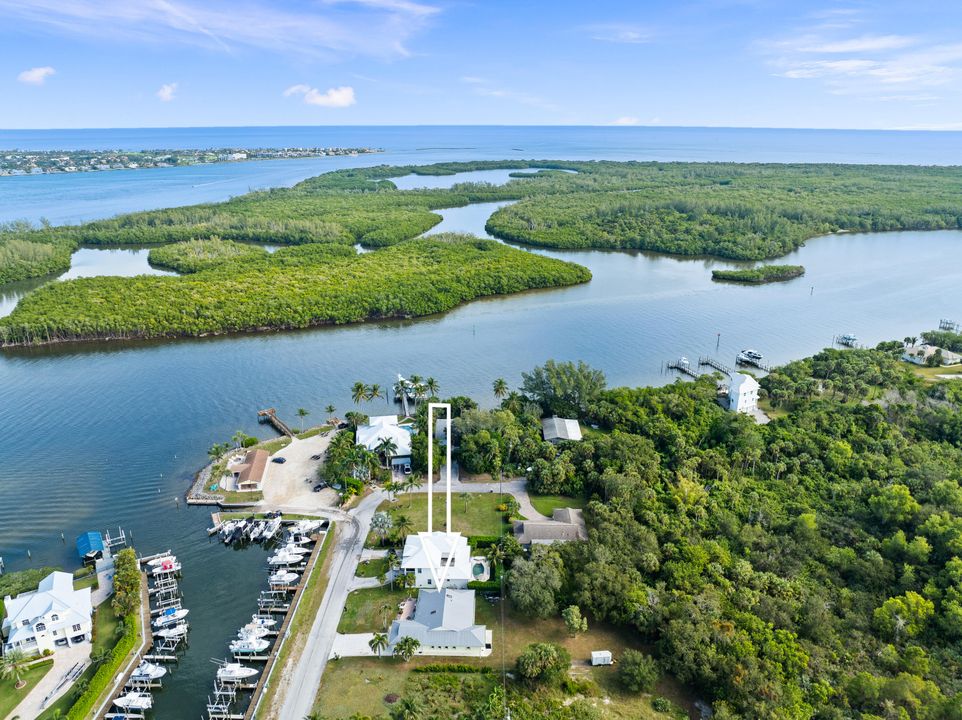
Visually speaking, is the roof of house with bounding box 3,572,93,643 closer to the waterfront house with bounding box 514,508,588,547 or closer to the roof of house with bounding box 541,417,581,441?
the waterfront house with bounding box 514,508,588,547

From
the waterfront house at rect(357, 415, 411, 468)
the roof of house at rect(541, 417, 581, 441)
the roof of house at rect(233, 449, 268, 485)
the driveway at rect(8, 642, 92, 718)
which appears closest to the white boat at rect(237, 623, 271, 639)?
the driveway at rect(8, 642, 92, 718)

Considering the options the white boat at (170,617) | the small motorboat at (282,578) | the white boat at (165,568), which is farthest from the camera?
the white boat at (165,568)

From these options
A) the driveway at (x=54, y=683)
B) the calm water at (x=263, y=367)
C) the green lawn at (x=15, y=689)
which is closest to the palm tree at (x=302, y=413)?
the calm water at (x=263, y=367)

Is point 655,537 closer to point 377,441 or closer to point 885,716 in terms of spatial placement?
point 885,716

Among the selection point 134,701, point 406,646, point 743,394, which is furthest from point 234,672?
point 743,394

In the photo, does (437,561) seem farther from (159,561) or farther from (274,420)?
(274,420)

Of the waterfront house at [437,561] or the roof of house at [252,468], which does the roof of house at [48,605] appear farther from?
the waterfront house at [437,561]
